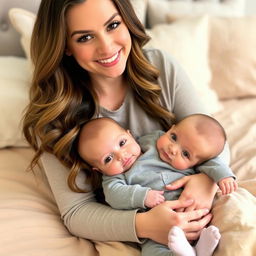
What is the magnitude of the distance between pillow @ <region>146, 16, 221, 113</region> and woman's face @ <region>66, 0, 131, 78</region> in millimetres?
575

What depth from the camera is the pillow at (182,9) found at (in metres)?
2.19

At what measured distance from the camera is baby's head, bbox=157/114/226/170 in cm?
128

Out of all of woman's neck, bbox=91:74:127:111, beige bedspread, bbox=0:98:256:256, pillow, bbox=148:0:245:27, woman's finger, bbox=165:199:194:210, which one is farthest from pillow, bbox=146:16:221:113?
woman's finger, bbox=165:199:194:210

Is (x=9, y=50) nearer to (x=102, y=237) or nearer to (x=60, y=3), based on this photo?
(x=60, y=3)

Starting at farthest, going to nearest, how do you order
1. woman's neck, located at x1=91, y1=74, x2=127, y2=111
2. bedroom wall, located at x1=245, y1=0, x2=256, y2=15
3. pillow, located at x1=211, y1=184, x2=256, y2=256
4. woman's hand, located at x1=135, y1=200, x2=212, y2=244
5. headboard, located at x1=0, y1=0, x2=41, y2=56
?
bedroom wall, located at x1=245, y1=0, x2=256, y2=15 → headboard, located at x1=0, y1=0, x2=41, y2=56 → woman's neck, located at x1=91, y1=74, x2=127, y2=111 → woman's hand, located at x1=135, y1=200, x2=212, y2=244 → pillow, located at x1=211, y1=184, x2=256, y2=256

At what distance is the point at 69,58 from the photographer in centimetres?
144

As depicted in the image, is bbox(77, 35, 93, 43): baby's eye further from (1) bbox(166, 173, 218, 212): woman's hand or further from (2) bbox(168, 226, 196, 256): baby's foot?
(2) bbox(168, 226, 196, 256): baby's foot

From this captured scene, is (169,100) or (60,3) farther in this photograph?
(169,100)

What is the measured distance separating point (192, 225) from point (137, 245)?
0.21 metres

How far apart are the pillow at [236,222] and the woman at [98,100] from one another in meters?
0.06

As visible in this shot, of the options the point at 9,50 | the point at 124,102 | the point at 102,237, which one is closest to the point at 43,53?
the point at 124,102

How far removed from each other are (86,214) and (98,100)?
0.43m

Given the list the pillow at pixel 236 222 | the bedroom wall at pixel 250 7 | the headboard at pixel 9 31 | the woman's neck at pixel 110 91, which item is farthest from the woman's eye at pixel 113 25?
the bedroom wall at pixel 250 7

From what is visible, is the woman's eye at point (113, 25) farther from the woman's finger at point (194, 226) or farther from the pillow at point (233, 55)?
the pillow at point (233, 55)
